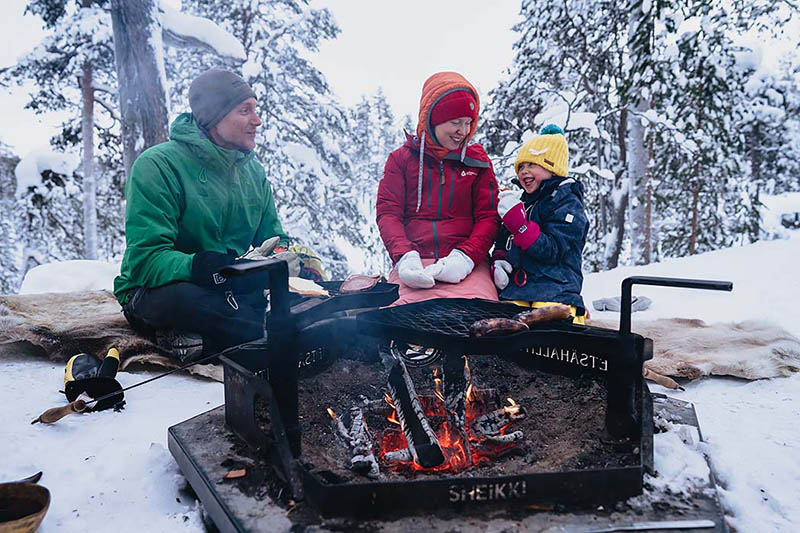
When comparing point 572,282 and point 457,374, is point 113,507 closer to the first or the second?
point 457,374

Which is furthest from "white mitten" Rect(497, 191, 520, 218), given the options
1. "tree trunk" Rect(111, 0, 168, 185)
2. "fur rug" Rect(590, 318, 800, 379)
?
"tree trunk" Rect(111, 0, 168, 185)

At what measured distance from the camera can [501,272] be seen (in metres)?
3.51

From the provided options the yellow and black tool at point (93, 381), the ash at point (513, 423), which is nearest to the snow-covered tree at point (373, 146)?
the yellow and black tool at point (93, 381)

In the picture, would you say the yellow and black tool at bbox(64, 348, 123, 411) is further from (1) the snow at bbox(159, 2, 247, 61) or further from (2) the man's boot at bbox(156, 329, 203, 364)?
(1) the snow at bbox(159, 2, 247, 61)

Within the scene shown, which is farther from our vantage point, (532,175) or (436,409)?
(532,175)

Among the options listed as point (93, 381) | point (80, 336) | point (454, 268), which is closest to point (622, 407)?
point (454, 268)

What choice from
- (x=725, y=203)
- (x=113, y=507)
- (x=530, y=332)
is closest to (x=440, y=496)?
(x=530, y=332)

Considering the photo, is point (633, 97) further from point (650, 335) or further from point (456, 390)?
point (456, 390)

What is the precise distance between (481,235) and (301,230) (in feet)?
33.5

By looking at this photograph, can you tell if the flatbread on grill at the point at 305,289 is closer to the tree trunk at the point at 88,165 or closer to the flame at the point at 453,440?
the flame at the point at 453,440

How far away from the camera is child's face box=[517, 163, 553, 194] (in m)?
3.48

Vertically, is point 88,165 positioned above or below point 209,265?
above

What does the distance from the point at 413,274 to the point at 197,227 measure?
152 centimetres

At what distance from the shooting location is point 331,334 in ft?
7.43
